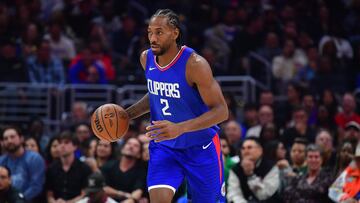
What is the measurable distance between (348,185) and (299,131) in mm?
2877

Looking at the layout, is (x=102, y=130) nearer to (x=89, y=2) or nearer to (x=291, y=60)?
(x=291, y=60)

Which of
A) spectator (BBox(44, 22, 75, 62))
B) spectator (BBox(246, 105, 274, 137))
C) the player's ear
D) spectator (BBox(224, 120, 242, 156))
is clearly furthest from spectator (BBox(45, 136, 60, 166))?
the player's ear

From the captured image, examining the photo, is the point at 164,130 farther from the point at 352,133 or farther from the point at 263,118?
the point at 263,118

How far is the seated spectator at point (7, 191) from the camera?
36.0 ft

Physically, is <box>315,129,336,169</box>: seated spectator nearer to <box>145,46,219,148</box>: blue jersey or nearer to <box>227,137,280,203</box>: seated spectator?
<box>227,137,280,203</box>: seated spectator

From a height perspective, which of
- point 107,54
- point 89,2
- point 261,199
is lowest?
point 261,199

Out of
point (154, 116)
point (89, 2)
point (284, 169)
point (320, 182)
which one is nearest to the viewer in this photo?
point (154, 116)

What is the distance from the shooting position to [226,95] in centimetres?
1434

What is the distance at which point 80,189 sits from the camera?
39.1 ft

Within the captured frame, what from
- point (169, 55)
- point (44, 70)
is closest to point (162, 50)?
point (169, 55)

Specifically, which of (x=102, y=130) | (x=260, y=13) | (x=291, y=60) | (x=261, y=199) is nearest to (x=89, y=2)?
(x=260, y=13)

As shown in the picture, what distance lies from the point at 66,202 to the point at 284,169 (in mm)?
3052

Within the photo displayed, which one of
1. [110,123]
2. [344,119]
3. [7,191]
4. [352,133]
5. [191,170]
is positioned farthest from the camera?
[344,119]

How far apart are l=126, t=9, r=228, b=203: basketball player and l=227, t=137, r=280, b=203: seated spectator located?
3.30 m
